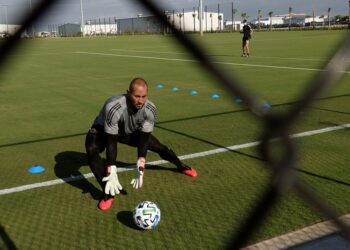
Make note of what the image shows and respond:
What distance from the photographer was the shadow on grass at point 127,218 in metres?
3.71

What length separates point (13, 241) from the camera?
345 cm

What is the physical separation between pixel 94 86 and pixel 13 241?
31.0ft

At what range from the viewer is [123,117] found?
4.51 meters

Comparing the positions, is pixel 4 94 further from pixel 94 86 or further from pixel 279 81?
pixel 279 81

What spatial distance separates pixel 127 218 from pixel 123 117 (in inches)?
43.7

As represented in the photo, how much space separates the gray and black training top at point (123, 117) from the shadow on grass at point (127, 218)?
0.81m

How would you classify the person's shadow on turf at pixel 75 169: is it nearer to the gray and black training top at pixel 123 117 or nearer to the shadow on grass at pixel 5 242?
the gray and black training top at pixel 123 117

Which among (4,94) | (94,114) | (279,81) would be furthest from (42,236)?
(279,81)

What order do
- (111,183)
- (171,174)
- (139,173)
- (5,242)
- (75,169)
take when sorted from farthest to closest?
(75,169)
(171,174)
(139,173)
(111,183)
(5,242)

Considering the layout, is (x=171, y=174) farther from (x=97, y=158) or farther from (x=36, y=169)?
(x=36, y=169)

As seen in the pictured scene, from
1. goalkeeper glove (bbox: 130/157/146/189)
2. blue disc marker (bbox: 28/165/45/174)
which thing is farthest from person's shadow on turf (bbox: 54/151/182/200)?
goalkeeper glove (bbox: 130/157/146/189)

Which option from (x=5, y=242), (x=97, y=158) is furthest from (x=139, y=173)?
(x=5, y=242)

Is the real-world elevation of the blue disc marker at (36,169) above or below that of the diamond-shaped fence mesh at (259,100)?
below

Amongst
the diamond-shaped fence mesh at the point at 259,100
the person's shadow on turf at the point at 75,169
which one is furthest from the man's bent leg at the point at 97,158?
the diamond-shaped fence mesh at the point at 259,100
